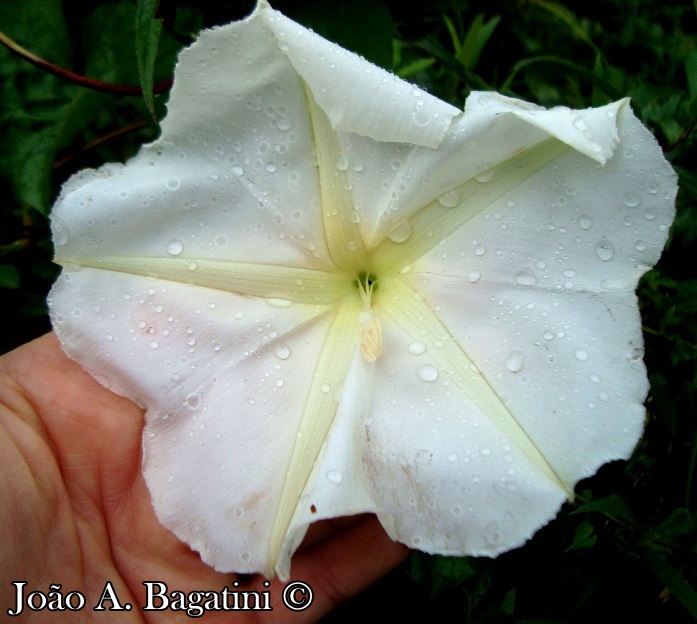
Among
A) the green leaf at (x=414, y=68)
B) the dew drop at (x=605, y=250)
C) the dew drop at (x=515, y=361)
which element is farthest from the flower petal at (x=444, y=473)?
the green leaf at (x=414, y=68)

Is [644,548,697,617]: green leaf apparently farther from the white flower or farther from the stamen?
the stamen

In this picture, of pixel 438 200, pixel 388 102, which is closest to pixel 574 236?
pixel 438 200

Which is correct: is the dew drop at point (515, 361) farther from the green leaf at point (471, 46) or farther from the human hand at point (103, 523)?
the green leaf at point (471, 46)

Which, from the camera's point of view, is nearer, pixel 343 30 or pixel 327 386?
pixel 327 386

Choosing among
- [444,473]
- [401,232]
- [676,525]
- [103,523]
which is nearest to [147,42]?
[401,232]

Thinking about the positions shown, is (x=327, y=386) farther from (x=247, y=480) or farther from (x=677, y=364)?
(x=677, y=364)

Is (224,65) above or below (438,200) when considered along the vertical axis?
above

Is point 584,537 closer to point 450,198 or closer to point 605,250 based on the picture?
point 605,250
